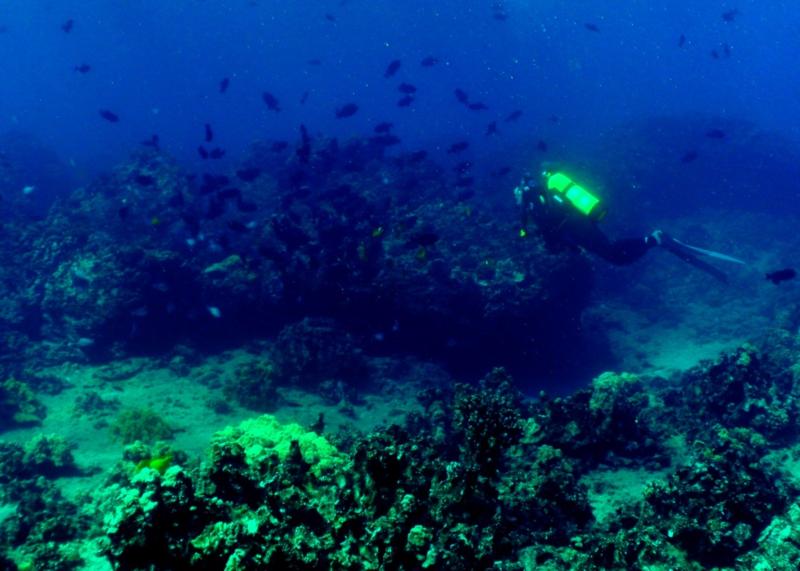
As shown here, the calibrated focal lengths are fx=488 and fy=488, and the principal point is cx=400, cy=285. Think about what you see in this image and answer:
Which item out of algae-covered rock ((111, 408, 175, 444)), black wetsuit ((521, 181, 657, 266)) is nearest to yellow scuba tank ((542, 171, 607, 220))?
black wetsuit ((521, 181, 657, 266))

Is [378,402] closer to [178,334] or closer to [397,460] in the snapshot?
[178,334]

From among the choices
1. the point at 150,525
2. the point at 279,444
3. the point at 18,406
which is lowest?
the point at 150,525

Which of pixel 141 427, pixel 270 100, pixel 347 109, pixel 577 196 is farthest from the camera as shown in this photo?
pixel 270 100

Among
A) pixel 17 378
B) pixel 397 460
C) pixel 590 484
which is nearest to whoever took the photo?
pixel 397 460

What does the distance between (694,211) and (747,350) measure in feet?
72.4

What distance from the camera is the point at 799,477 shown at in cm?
690

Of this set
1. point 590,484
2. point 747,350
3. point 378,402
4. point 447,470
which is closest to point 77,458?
point 378,402

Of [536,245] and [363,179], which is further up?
[363,179]

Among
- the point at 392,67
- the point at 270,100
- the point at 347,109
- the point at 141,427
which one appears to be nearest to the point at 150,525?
the point at 141,427

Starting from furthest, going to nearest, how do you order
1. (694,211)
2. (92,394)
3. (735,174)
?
(735,174), (694,211), (92,394)

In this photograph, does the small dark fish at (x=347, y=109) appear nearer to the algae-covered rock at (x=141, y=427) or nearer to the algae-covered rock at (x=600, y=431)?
the algae-covered rock at (x=141, y=427)

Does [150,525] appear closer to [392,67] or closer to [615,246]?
[615,246]

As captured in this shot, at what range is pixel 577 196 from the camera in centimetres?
1083

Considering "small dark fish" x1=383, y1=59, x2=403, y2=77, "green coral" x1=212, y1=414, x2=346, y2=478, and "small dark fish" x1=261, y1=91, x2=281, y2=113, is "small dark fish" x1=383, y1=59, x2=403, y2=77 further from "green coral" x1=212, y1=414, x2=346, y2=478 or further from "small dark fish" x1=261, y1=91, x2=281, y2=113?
"green coral" x1=212, y1=414, x2=346, y2=478
